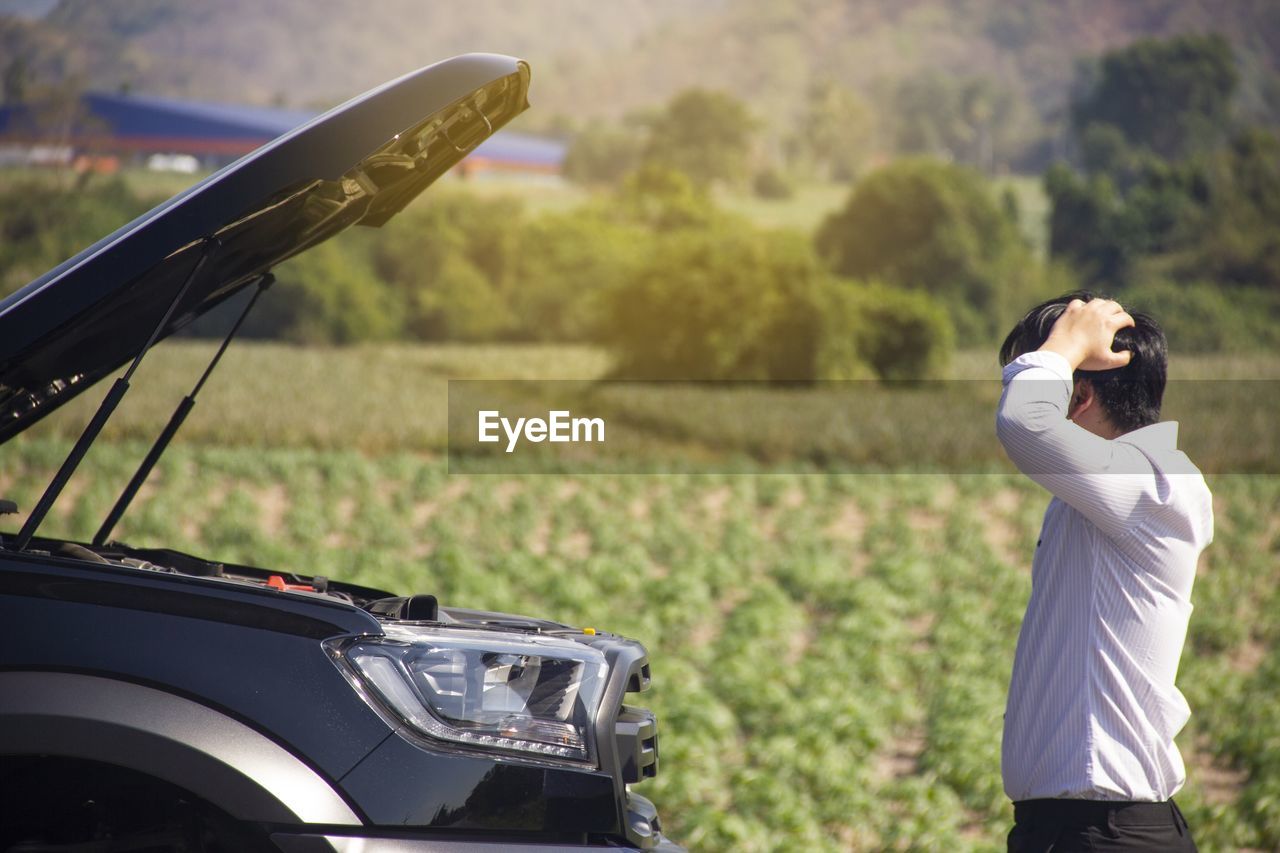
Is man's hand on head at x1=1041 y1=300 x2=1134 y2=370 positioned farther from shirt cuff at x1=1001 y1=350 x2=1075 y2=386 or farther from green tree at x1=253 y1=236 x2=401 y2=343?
green tree at x1=253 y1=236 x2=401 y2=343

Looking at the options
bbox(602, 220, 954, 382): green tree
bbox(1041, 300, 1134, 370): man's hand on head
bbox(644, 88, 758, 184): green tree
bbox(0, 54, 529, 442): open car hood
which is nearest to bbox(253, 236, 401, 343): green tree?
bbox(602, 220, 954, 382): green tree

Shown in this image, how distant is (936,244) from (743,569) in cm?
908

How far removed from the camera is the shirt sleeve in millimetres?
2209

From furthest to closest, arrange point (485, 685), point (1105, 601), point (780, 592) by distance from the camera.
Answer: point (780, 592)
point (1105, 601)
point (485, 685)

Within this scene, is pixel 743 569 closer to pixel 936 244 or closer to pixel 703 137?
pixel 936 244

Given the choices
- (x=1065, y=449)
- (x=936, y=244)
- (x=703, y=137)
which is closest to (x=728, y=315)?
(x=936, y=244)

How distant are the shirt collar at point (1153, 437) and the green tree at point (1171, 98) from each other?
17.8 meters

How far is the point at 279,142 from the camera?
7.24 feet

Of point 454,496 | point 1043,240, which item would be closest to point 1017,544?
point 454,496

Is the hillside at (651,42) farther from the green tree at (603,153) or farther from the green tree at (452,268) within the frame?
the green tree at (452,268)

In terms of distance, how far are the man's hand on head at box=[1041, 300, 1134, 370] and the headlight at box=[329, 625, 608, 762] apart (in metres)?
1.07

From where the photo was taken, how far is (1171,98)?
1848cm

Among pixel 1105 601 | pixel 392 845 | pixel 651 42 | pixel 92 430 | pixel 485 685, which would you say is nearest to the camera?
pixel 392 845

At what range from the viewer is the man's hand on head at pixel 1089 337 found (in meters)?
2.30
